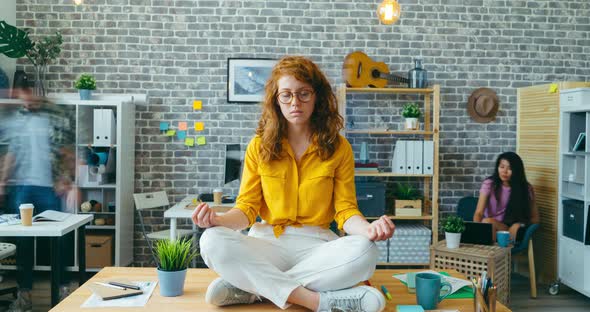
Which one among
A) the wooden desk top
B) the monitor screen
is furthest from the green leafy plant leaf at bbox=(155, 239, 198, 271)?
the monitor screen

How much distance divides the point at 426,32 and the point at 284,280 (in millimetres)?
3711

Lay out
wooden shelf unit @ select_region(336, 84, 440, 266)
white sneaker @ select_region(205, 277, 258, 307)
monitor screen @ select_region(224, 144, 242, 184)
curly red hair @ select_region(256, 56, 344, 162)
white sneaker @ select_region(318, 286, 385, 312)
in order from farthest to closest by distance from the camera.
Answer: wooden shelf unit @ select_region(336, 84, 440, 266) < monitor screen @ select_region(224, 144, 242, 184) < curly red hair @ select_region(256, 56, 344, 162) < white sneaker @ select_region(205, 277, 258, 307) < white sneaker @ select_region(318, 286, 385, 312)

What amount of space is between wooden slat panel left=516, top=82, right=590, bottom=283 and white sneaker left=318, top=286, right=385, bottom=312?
3136 mm

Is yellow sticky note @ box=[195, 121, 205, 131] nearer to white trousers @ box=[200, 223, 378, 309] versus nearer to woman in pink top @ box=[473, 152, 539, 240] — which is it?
woman in pink top @ box=[473, 152, 539, 240]

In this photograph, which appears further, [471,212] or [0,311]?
[471,212]

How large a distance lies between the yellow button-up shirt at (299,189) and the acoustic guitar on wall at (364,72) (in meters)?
2.37

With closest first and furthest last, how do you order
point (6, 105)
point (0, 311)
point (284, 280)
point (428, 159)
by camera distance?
point (284, 280) → point (0, 311) → point (6, 105) → point (428, 159)

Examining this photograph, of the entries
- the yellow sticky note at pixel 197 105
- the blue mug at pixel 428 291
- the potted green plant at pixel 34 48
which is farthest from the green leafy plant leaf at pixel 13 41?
the blue mug at pixel 428 291

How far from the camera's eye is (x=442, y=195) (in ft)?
16.8

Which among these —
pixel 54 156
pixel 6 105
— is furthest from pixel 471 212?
pixel 6 105

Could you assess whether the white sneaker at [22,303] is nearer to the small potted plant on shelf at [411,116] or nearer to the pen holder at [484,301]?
the pen holder at [484,301]

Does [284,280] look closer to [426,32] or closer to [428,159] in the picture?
→ [428,159]

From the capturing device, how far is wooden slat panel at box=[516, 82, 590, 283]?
14.7 ft

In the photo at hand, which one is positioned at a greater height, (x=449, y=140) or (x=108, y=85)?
(x=108, y=85)
